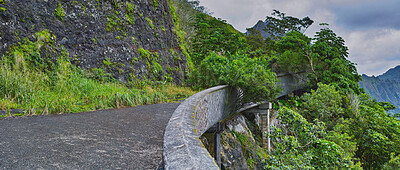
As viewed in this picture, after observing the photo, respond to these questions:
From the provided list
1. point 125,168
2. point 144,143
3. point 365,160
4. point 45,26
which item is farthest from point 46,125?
point 365,160

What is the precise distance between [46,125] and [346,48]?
58.2ft

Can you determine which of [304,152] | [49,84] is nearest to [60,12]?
[49,84]

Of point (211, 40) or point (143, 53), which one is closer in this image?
point (143, 53)

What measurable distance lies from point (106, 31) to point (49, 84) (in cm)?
358

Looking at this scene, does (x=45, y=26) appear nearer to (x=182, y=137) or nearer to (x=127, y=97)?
(x=127, y=97)

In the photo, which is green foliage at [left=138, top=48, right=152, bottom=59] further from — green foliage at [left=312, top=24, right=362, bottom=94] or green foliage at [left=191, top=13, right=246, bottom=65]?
green foliage at [left=312, top=24, right=362, bottom=94]

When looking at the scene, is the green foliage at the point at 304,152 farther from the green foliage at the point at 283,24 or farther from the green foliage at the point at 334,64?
the green foliage at the point at 283,24

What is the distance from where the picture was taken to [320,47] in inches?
603

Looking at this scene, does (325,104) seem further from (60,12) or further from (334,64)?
(60,12)

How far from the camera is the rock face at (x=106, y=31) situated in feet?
22.8

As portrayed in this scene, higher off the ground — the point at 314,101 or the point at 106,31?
the point at 106,31

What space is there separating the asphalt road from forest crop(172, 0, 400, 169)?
3.93 meters

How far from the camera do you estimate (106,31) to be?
9406 millimetres

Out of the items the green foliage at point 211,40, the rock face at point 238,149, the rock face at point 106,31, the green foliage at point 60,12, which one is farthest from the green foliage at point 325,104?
the green foliage at point 60,12
